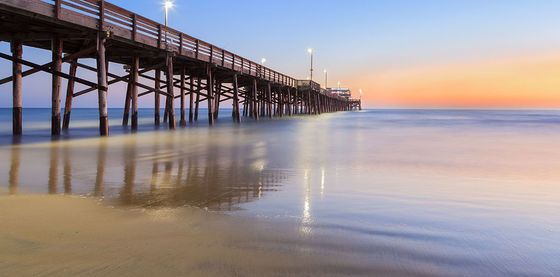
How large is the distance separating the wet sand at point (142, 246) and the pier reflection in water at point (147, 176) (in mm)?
617

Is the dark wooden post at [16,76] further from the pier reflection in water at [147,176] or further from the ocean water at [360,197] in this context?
the ocean water at [360,197]

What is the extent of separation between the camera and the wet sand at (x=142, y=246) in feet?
8.63

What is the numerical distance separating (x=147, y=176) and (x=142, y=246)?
11.7 feet

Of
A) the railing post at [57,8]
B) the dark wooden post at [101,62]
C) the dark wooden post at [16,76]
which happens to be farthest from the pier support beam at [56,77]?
the railing post at [57,8]

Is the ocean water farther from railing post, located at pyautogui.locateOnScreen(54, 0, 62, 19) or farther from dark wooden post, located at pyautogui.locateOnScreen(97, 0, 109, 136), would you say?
dark wooden post, located at pyautogui.locateOnScreen(97, 0, 109, 136)

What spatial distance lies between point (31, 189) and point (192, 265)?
11.5 ft

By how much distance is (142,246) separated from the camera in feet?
10.0

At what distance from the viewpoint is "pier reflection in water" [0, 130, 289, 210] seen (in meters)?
4.91

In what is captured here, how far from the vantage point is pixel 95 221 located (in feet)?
12.3

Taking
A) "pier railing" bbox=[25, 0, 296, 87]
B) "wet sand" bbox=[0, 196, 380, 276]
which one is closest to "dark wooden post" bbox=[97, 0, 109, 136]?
"pier railing" bbox=[25, 0, 296, 87]

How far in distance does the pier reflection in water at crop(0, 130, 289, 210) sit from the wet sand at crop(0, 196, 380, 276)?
0.62 meters

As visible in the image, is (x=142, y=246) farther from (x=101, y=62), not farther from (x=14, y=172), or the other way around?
(x=101, y=62)

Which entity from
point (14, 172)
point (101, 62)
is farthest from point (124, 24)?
point (14, 172)

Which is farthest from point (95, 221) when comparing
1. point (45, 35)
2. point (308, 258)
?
point (45, 35)
